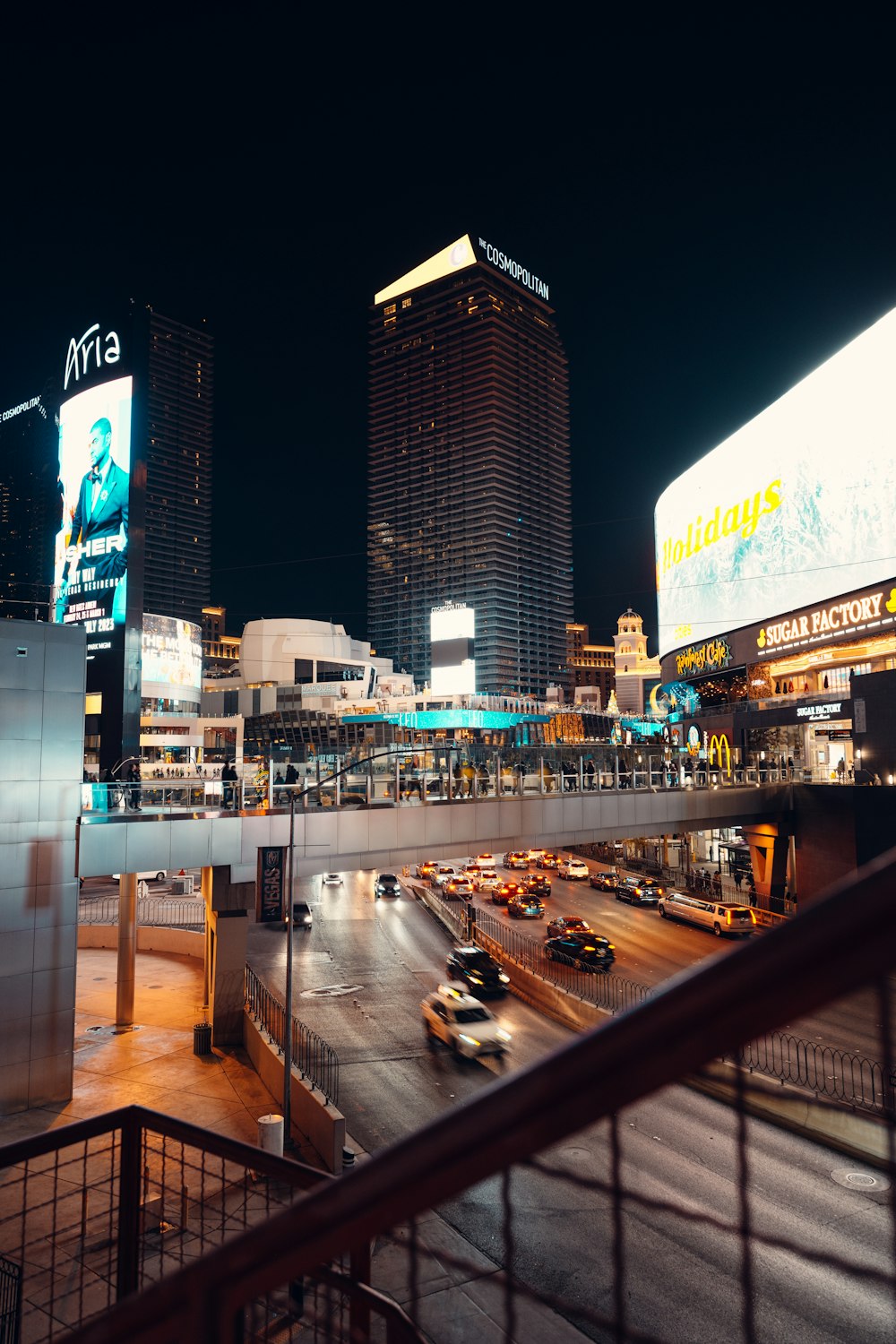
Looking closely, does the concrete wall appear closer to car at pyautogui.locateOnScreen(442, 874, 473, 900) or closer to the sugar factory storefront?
car at pyautogui.locateOnScreen(442, 874, 473, 900)

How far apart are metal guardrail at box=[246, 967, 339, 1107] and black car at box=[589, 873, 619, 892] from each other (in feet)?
93.5

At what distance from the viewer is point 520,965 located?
28.8 meters

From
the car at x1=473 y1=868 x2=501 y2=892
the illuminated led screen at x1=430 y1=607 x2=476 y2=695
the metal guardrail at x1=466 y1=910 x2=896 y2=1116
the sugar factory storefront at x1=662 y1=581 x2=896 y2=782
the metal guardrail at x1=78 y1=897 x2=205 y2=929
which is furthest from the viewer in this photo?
the illuminated led screen at x1=430 y1=607 x2=476 y2=695

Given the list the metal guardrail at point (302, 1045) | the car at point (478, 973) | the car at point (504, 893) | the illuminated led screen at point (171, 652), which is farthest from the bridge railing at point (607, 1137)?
the illuminated led screen at point (171, 652)

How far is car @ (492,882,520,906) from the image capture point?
4388 cm

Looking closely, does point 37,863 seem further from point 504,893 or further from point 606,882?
point 606,882

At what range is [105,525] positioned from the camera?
3222 centimetres

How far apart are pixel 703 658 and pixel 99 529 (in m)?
43.3

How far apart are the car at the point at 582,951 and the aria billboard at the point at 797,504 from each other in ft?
77.6

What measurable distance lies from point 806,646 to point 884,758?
16.2 metres

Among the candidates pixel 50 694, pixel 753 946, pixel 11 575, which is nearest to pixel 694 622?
pixel 50 694

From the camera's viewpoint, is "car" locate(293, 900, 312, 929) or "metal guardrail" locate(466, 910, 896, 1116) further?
"car" locate(293, 900, 312, 929)

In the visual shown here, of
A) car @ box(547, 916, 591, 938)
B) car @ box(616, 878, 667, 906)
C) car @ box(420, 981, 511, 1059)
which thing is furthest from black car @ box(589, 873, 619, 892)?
car @ box(420, 981, 511, 1059)

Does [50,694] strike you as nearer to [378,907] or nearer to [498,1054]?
[498,1054]
